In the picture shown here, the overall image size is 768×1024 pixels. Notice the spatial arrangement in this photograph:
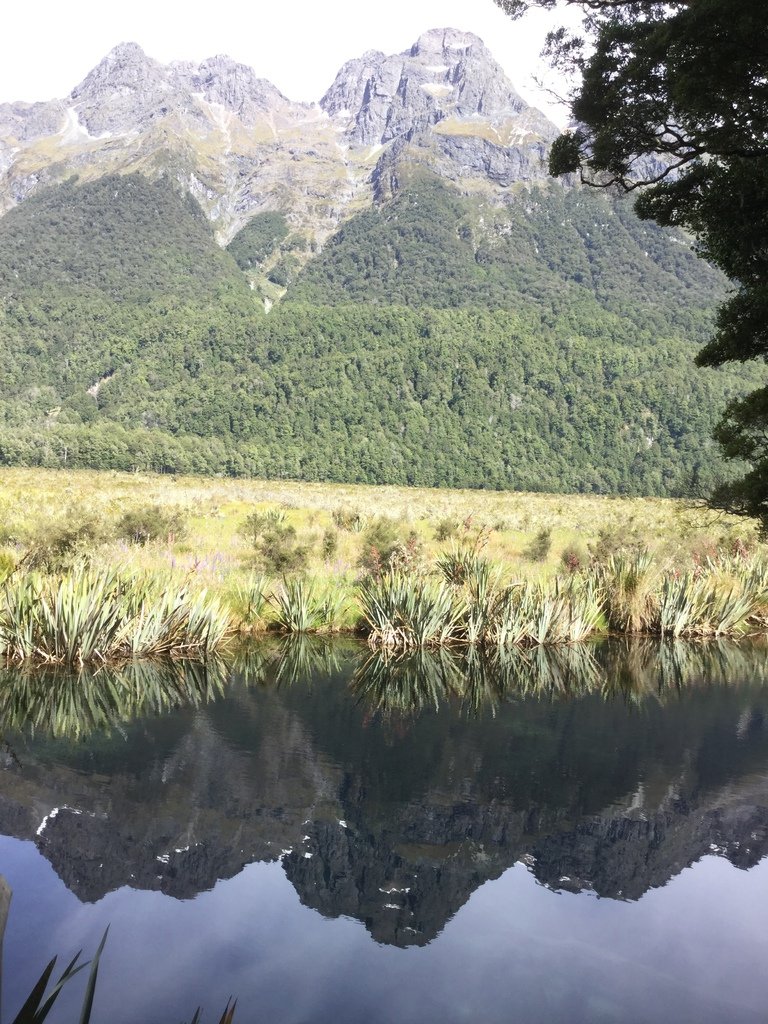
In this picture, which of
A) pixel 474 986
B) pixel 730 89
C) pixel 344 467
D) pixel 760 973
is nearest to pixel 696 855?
pixel 760 973

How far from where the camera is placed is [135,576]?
12031mm

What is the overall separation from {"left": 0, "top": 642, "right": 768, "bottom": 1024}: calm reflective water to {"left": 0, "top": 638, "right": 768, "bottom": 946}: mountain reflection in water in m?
0.03

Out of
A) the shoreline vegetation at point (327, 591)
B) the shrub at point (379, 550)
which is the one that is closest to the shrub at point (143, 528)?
the shoreline vegetation at point (327, 591)

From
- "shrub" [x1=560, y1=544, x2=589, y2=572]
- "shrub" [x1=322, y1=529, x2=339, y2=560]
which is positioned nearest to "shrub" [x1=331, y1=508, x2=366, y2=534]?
"shrub" [x1=322, y1=529, x2=339, y2=560]

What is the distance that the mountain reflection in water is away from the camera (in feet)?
19.1

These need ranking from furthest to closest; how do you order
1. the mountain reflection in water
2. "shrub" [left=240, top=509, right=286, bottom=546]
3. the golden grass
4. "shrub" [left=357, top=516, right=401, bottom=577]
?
"shrub" [left=240, top=509, right=286, bottom=546] → "shrub" [left=357, top=516, right=401, bottom=577] → the golden grass → the mountain reflection in water

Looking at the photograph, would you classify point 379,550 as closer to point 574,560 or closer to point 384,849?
point 574,560

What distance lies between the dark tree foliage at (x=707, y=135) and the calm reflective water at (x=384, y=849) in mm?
3813

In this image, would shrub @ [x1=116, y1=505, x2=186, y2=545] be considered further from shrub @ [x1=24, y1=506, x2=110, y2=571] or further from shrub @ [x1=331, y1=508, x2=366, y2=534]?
shrub @ [x1=331, y1=508, x2=366, y2=534]

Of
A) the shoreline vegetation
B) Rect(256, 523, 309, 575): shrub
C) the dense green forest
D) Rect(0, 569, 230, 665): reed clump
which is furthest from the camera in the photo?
the dense green forest

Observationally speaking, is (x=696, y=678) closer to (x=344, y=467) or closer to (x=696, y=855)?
(x=696, y=855)

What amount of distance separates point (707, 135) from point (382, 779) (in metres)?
8.67

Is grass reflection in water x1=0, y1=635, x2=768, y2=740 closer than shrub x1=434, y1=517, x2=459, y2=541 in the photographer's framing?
Yes

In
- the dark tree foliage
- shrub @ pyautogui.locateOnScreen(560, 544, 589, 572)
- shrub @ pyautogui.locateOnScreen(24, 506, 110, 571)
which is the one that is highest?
the dark tree foliage
